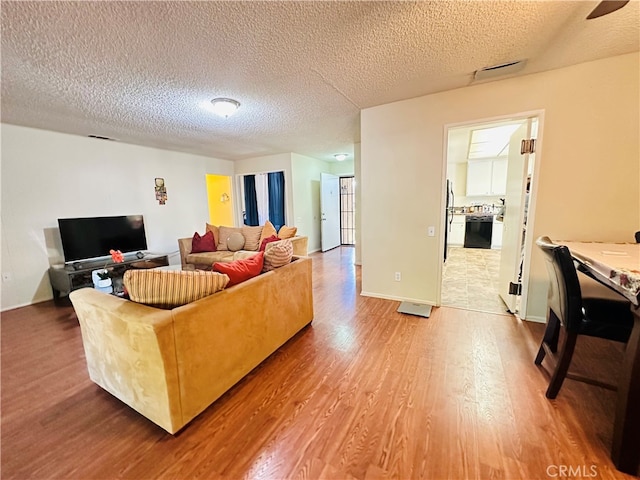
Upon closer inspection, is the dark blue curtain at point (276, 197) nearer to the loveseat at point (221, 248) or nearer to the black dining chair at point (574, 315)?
the loveseat at point (221, 248)

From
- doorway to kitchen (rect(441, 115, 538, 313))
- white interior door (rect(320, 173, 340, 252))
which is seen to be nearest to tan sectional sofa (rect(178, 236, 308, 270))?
white interior door (rect(320, 173, 340, 252))

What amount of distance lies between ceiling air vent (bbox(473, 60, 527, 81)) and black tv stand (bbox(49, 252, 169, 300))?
4.87m

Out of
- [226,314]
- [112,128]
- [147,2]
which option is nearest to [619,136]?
[226,314]

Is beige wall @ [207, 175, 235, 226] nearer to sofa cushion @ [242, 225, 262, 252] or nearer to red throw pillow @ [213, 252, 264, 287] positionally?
sofa cushion @ [242, 225, 262, 252]

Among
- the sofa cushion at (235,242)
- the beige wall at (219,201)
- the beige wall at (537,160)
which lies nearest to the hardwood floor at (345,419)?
the beige wall at (537,160)

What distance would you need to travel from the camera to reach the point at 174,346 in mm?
1378

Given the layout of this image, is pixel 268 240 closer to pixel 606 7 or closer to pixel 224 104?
pixel 224 104

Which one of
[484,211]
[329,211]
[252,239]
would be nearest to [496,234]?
[484,211]

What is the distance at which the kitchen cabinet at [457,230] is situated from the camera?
21.3 ft

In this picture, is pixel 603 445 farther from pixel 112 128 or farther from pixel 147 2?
pixel 112 128

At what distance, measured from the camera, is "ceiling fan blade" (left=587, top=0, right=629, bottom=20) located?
1422 millimetres

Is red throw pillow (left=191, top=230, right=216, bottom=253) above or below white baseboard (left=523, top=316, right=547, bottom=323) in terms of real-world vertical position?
above

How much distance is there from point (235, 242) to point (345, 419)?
362 centimetres

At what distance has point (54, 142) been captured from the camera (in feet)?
12.1
